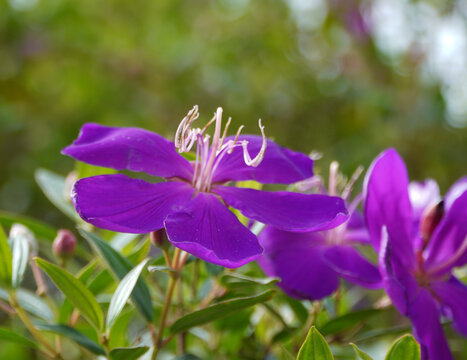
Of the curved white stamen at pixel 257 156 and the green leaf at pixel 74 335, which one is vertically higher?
the curved white stamen at pixel 257 156

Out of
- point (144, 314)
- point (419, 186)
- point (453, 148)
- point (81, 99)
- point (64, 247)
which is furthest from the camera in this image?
point (81, 99)

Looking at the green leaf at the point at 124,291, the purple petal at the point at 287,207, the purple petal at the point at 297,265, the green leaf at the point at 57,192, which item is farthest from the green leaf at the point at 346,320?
the green leaf at the point at 57,192

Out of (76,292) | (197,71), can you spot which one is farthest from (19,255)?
(197,71)

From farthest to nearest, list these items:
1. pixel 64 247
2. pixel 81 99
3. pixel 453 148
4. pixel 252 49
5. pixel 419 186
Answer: pixel 252 49, pixel 81 99, pixel 453 148, pixel 419 186, pixel 64 247

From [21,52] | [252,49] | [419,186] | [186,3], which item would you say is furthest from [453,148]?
[21,52]

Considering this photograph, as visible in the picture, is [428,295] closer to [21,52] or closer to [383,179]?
[383,179]

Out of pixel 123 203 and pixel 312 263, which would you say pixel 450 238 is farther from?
pixel 123 203

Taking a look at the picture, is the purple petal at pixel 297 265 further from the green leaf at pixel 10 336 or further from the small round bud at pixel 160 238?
the green leaf at pixel 10 336
